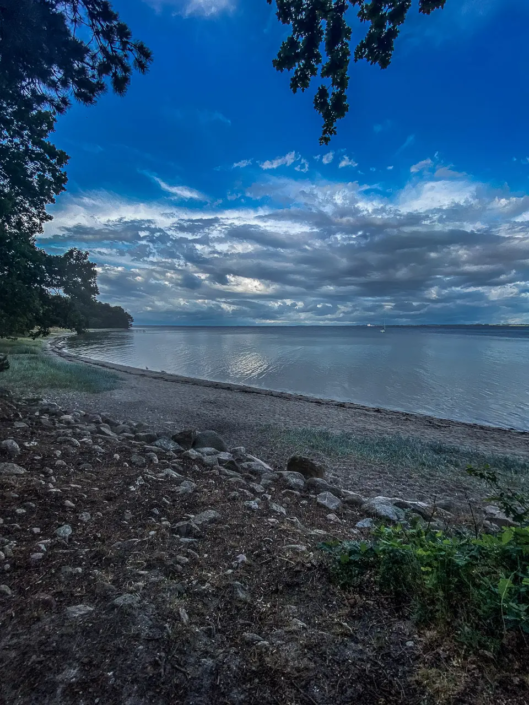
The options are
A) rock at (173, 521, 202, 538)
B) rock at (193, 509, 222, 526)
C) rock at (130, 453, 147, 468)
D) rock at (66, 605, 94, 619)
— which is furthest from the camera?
rock at (130, 453, 147, 468)

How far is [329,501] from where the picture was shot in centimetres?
543

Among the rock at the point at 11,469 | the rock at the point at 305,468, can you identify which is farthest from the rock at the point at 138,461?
the rock at the point at 305,468

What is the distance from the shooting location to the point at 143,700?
6.24 feet

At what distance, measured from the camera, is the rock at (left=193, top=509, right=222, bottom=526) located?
3.99 metres

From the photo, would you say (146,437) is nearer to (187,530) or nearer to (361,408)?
(187,530)

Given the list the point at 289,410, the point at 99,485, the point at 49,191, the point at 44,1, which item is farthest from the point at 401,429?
the point at 49,191

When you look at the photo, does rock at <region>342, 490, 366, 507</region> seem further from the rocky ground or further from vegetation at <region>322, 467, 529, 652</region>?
vegetation at <region>322, 467, 529, 652</region>

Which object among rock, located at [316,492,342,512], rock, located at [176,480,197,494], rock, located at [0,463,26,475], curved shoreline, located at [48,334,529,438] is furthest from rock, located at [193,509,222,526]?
curved shoreline, located at [48,334,529,438]

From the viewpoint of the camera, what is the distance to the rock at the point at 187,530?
3.71m

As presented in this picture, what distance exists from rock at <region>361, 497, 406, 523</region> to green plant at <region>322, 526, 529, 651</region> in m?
2.24

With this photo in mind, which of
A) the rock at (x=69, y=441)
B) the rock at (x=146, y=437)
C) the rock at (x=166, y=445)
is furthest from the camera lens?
the rock at (x=146, y=437)

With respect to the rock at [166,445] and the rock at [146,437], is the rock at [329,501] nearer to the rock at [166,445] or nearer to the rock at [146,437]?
the rock at [166,445]

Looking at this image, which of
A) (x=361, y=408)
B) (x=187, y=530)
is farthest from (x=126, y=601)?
(x=361, y=408)

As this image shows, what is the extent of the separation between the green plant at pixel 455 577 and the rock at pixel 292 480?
3034 mm
